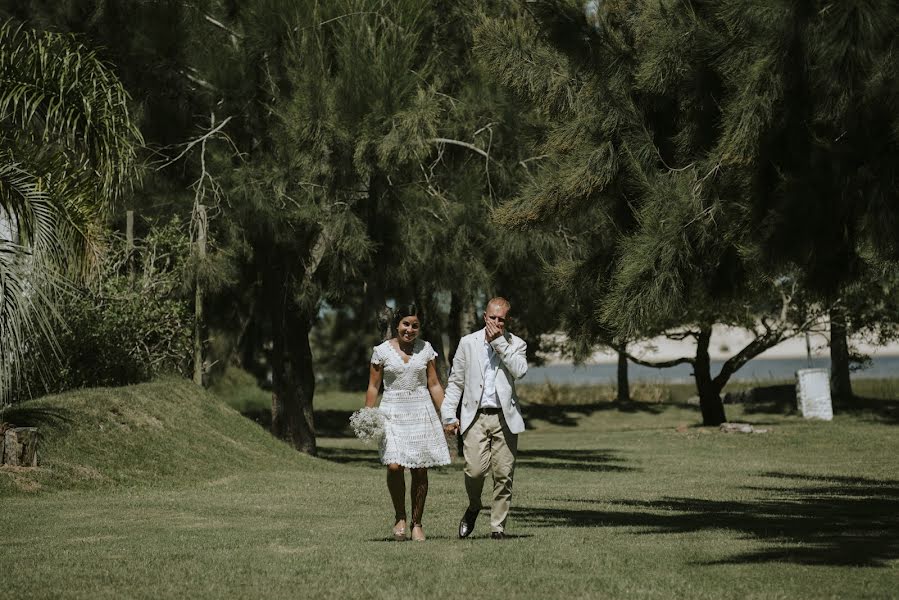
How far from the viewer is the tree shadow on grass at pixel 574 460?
22531 millimetres

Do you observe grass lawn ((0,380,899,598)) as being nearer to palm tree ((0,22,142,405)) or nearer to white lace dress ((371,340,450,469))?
white lace dress ((371,340,450,469))

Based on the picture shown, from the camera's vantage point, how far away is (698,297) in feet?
41.6

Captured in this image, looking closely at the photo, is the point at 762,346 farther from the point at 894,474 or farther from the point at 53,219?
the point at 53,219

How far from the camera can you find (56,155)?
50.1 feet

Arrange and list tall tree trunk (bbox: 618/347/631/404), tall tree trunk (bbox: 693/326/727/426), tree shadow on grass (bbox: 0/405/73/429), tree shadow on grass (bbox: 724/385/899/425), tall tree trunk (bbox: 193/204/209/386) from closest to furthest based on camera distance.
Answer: tree shadow on grass (bbox: 0/405/73/429), tall tree trunk (bbox: 193/204/209/386), tall tree trunk (bbox: 693/326/727/426), tree shadow on grass (bbox: 724/385/899/425), tall tree trunk (bbox: 618/347/631/404)

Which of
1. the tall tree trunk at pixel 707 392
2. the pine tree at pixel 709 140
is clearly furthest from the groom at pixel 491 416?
the tall tree trunk at pixel 707 392

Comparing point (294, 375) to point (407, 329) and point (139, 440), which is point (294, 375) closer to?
point (139, 440)

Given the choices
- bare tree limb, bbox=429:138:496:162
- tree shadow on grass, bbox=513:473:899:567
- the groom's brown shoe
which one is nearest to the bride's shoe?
the groom's brown shoe

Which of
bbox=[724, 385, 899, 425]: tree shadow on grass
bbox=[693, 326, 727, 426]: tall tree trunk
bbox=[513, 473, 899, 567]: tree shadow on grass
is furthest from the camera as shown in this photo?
bbox=[724, 385, 899, 425]: tree shadow on grass

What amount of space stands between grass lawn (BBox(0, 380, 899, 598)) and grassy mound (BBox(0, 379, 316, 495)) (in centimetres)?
3

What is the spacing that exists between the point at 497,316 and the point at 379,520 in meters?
3.17

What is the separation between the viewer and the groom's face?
10.1m

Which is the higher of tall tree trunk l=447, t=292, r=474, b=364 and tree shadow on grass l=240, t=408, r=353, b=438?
tall tree trunk l=447, t=292, r=474, b=364

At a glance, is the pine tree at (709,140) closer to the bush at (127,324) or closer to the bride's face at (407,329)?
the bride's face at (407,329)
